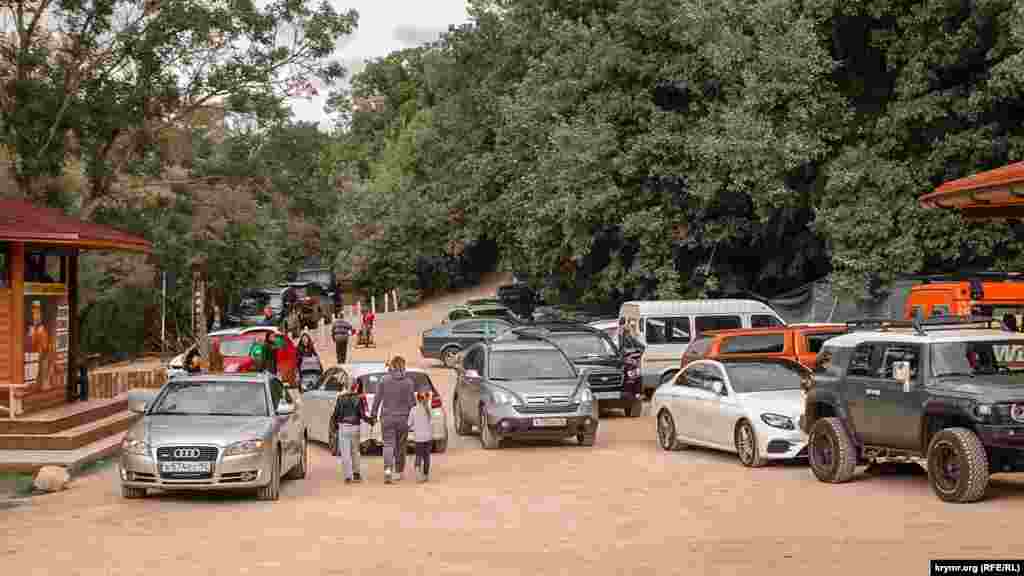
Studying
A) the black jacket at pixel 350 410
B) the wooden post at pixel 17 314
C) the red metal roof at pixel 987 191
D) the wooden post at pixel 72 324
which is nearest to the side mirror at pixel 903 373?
the red metal roof at pixel 987 191

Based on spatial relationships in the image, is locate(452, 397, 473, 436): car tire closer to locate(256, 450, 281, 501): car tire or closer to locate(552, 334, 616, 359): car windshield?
locate(552, 334, 616, 359): car windshield

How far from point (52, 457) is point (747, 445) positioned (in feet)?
32.3

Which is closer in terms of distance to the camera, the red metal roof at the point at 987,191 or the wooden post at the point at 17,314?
the red metal roof at the point at 987,191

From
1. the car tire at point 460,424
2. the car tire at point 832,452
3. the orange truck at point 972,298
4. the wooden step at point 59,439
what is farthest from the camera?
the orange truck at point 972,298

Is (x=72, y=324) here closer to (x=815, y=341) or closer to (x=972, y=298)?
(x=815, y=341)

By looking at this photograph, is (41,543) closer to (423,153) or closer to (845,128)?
(845,128)

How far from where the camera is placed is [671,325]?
101 feet

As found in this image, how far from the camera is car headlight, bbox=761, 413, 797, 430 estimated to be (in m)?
18.7

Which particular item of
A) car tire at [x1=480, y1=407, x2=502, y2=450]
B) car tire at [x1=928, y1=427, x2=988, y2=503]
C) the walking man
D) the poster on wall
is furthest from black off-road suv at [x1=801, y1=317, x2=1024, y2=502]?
the walking man

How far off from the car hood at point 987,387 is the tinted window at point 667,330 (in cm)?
1583

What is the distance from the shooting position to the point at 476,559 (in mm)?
11508

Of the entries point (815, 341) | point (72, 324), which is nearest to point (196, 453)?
point (72, 324)

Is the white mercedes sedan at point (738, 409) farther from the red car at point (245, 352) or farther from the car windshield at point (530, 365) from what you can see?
the red car at point (245, 352)

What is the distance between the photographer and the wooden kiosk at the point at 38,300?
70.8ft
